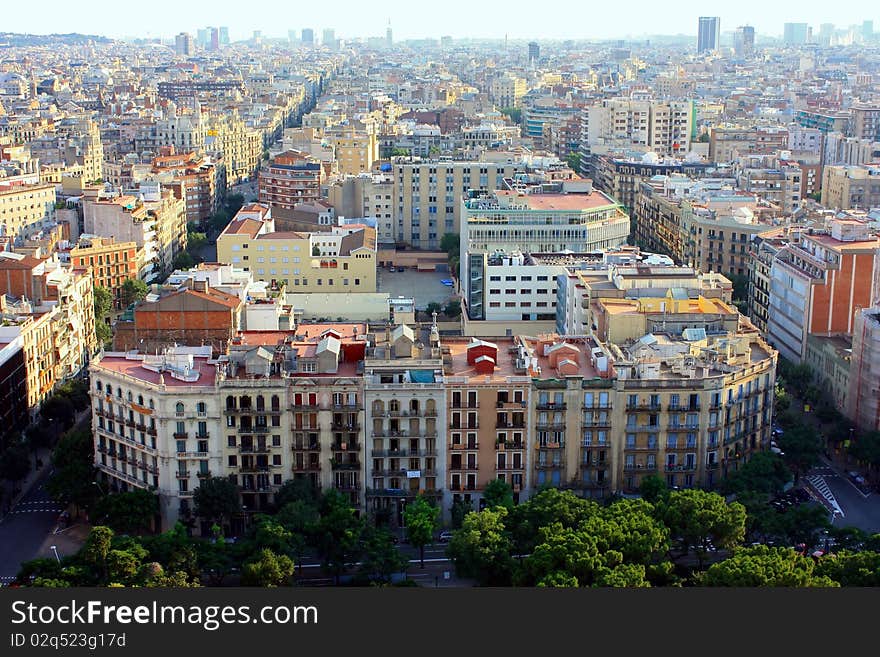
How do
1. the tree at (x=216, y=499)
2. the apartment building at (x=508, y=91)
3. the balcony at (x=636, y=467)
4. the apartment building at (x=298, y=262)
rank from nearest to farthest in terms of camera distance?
the tree at (x=216, y=499)
the balcony at (x=636, y=467)
the apartment building at (x=298, y=262)
the apartment building at (x=508, y=91)

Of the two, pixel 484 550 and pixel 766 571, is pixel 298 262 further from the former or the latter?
pixel 766 571

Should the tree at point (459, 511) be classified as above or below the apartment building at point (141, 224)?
below

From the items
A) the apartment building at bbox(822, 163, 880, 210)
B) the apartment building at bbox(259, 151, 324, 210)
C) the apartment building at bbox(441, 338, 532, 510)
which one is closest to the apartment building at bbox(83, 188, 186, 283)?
the apartment building at bbox(259, 151, 324, 210)

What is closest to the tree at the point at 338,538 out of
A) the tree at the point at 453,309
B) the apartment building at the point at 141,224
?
the tree at the point at 453,309

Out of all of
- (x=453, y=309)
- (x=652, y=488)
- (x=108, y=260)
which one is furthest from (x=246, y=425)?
(x=108, y=260)

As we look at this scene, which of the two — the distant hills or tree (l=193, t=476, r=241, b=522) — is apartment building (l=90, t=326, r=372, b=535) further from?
the distant hills

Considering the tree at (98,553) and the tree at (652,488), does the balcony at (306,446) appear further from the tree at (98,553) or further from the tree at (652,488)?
the tree at (652,488)
